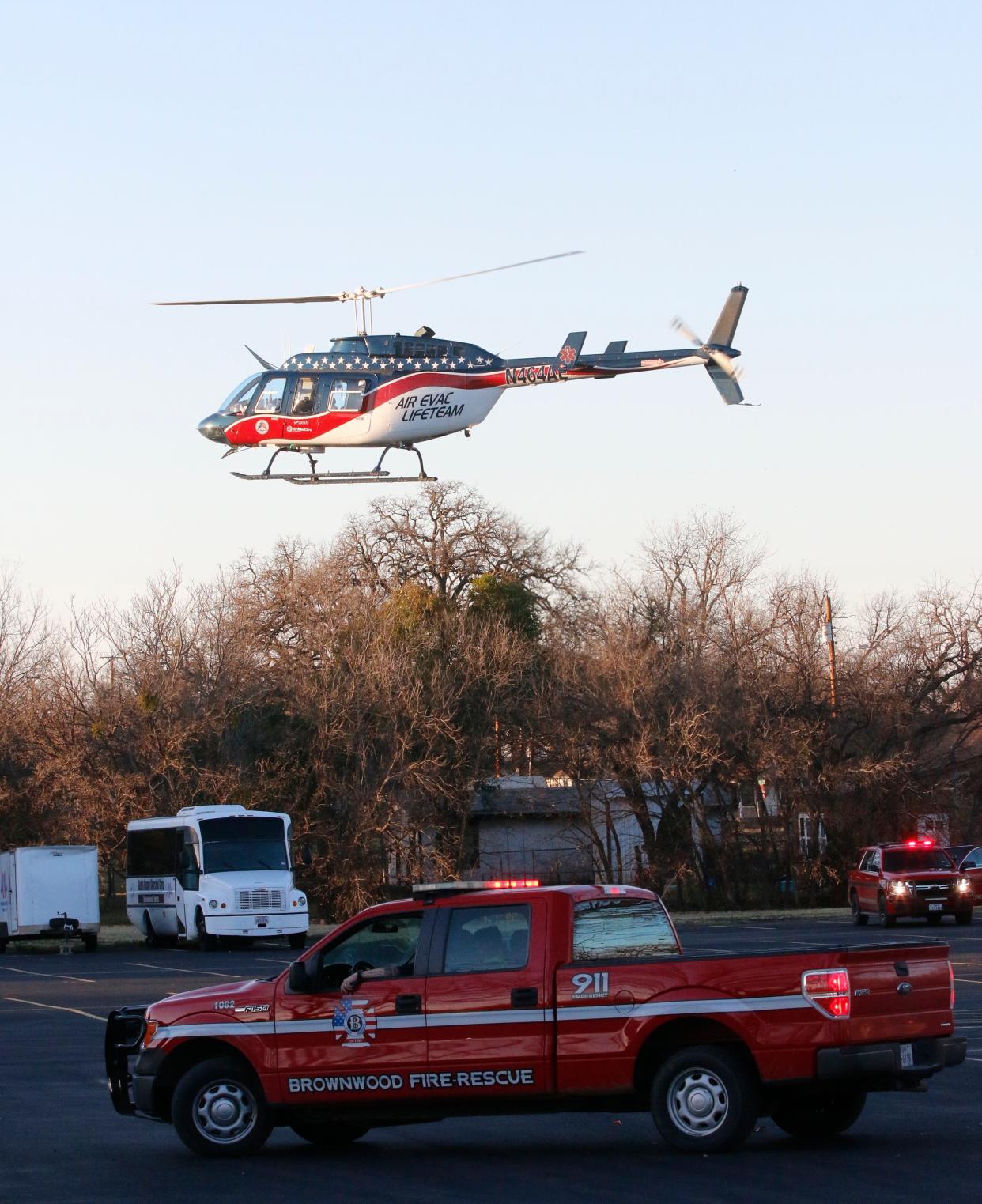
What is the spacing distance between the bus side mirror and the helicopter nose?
83.8 ft

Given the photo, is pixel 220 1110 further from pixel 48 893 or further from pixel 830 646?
pixel 830 646

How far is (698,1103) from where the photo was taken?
10664mm

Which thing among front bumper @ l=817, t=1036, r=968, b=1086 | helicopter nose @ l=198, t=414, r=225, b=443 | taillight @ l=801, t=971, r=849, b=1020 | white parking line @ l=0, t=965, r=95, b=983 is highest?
helicopter nose @ l=198, t=414, r=225, b=443

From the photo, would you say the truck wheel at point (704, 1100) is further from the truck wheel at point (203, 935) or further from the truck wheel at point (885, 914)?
the truck wheel at point (203, 935)

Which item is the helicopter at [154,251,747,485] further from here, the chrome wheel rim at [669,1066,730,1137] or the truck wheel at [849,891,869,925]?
the chrome wheel rim at [669,1066,730,1137]

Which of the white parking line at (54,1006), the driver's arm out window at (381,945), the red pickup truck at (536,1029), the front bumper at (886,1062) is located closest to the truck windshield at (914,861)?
the white parking line at (54,1006)

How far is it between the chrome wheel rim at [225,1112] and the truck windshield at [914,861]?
90.3ft

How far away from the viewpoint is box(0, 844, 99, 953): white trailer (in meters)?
39.1

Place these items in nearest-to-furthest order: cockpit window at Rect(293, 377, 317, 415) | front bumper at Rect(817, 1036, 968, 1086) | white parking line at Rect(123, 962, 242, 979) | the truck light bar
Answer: front bumper at Rect(817, 1036, 968, 1086), the truck light bar, white parking line at Rect(123, 962, 242, 979), cockpit window at Rect(293, 377, 317, 415)

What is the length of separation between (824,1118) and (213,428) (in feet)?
87.3

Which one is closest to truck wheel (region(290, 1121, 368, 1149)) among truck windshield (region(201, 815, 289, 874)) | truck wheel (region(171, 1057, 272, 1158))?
truck wheel (region(171, 1057, 272, 1158))

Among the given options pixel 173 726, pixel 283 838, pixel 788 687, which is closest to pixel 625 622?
pixel 788 687

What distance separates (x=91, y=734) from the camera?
54.0 m

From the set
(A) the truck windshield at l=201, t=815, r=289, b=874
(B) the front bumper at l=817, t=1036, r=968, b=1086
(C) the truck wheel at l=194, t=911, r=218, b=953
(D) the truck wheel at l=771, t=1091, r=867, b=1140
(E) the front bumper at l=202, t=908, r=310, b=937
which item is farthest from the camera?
(A) the truck windshield at l=201, t=815, r=289, b=874
